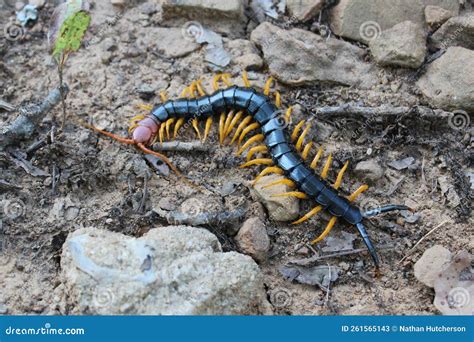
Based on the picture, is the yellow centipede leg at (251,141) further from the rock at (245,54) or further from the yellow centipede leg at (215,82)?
the rock at (245,54)

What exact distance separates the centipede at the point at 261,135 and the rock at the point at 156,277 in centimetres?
104

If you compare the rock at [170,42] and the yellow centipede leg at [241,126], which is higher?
the rock at [170,42]

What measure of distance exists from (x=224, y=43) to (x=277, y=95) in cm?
108

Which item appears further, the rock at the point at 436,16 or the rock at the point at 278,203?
the rock at the point at 436,16

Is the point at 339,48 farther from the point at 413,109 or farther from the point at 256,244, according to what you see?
the point at 256,244

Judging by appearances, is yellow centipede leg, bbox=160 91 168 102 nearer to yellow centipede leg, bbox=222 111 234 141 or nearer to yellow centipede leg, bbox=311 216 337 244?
yellow centipede leg, bbox=222 111 234 141

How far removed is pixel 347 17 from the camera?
6.36 metres

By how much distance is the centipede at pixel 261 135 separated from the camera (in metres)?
5.27

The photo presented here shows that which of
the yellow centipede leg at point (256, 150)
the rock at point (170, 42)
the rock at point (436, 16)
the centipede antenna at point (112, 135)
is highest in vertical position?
the rock at point (436, 16)

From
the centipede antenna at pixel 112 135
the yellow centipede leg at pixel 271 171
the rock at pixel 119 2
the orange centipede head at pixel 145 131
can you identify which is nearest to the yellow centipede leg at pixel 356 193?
the yellow centipede leg at pixel 271 171

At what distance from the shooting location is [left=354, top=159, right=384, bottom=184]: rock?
5.54 meters

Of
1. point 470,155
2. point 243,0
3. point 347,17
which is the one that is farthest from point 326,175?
Answer: point 243,0

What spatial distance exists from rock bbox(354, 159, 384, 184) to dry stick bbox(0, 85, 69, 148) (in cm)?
319

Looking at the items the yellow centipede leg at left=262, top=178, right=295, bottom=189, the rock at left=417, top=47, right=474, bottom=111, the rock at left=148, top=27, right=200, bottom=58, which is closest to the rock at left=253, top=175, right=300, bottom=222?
the yellow centipede leg at left=262, top=178, right=295, bottom=189
